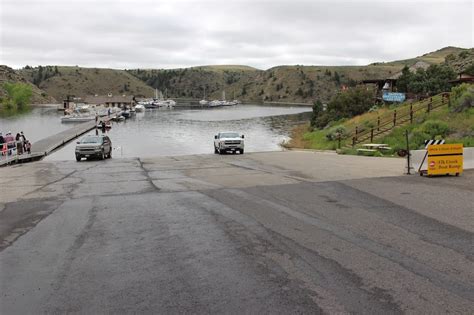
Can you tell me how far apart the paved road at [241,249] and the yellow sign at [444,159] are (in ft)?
6.64

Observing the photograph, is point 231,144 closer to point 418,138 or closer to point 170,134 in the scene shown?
point 418,138

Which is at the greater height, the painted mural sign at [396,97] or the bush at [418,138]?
the painted mural sign at [396,97]

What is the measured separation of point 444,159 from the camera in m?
17.8

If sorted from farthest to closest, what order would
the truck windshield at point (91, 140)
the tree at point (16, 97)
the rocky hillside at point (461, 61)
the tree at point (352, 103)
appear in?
the tree at point (16, 97), the rocky hillside at point (461, 61), the tree at point (352, 103), the truck windshield at point (91, 140)

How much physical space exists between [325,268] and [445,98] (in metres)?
34.8

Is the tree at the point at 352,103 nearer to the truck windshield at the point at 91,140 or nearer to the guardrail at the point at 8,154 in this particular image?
the truck windshield at the point at 91,140

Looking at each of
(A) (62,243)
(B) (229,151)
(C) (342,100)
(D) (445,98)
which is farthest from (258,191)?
(C) (342,100)

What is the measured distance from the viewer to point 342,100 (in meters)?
64.0

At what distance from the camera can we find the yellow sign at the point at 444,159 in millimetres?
17797

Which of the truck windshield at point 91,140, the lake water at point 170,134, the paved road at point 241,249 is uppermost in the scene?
the truck windshield at point 91,140

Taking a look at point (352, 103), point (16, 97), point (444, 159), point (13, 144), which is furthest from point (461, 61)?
point (16, 97)

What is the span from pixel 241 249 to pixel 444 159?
40.1ft

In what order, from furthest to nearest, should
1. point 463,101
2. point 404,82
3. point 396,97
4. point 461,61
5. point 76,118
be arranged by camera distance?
point 76,118, point 461,61, point 404,82, point 396,97, point 463,101

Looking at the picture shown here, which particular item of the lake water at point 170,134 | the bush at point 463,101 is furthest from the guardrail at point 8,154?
the bush at point 463,101
